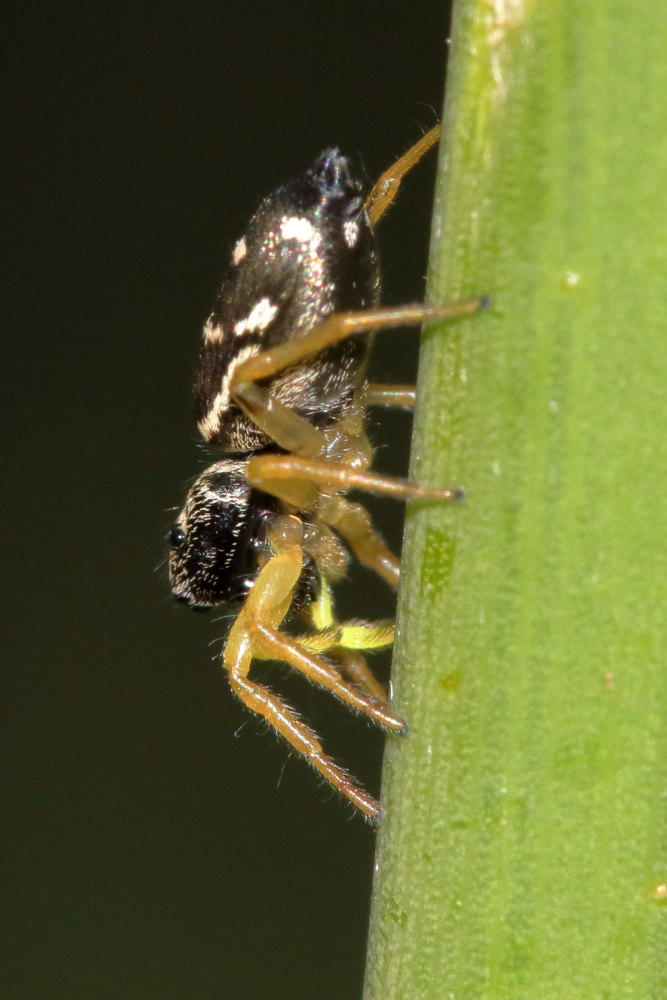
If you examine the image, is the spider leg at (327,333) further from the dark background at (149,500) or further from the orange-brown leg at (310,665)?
the dark background at (149,500)

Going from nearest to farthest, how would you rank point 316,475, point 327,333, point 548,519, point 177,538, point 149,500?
point 548,519 → point 327,333 → point 316,475 → point 177,538 → point 149,500

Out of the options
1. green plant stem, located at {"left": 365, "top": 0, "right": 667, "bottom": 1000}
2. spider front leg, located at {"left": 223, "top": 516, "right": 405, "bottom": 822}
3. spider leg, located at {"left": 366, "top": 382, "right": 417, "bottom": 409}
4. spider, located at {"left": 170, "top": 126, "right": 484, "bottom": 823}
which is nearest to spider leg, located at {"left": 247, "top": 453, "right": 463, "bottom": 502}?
spider, located at {"left": 170, "top": 126, "right": 484, "bottom": 823}

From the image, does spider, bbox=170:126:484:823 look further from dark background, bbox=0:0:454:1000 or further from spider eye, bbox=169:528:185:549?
dark background, bbox=0:0:454:1000

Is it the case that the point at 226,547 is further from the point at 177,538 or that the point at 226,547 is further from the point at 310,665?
the point at 310,665

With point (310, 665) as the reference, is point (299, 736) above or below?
below

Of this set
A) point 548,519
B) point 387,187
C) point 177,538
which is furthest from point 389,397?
point 548,519

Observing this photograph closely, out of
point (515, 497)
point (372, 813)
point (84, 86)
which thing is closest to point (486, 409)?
point (515, 497)
